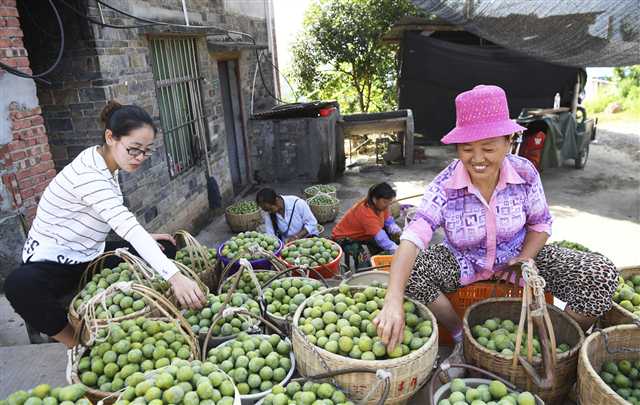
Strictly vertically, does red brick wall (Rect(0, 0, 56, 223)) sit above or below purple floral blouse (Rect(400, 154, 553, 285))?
above

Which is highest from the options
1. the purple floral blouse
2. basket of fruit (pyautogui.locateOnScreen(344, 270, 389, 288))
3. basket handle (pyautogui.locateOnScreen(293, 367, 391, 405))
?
the purple floral blouse

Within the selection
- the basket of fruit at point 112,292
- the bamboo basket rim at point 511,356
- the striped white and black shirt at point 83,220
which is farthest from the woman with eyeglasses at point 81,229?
the bamboo basket rim at point 511,356

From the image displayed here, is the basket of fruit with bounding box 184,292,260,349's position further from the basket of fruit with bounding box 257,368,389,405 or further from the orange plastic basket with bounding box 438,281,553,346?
the orange plastic basket with bounding box 438,281,553,346

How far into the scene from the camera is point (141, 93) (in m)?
5.07

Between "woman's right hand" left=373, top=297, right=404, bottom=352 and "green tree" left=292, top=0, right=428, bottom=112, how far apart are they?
11.7 metres

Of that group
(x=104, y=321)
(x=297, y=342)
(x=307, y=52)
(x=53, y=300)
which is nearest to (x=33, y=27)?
(x=53, y=300)

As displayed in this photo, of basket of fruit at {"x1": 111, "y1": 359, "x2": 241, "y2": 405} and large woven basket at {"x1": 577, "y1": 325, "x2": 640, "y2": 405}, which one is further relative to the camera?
large woven basket at {"x1": 577, "y1": 325, "x2": 640, "y2": 405}

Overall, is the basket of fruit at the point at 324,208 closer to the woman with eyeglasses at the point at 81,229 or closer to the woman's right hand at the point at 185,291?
the woman with eyeglasses at the point at 81,229

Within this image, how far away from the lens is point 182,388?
72.5 inches

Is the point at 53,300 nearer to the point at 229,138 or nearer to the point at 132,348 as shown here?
the point at 132,348

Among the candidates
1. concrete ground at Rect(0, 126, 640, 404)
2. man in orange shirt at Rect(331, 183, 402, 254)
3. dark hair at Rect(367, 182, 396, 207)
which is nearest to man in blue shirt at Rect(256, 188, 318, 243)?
man in orange shirt at Rect(331, 183, 402, 254)

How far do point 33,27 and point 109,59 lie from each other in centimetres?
66

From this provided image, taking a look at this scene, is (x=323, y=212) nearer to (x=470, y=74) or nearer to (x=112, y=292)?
(x=112, y=292)

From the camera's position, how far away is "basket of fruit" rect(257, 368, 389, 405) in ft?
6.17
